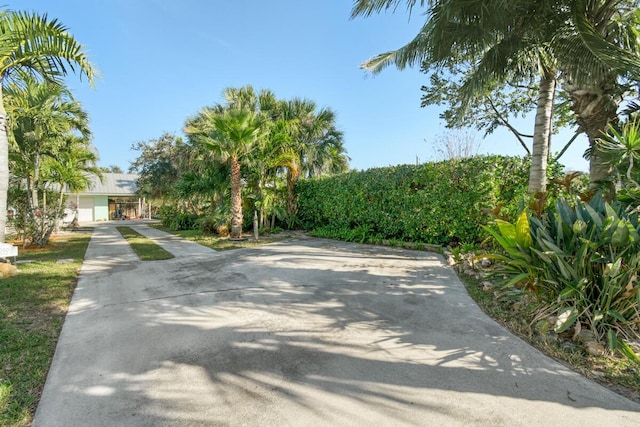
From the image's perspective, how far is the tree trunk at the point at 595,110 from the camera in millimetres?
5129

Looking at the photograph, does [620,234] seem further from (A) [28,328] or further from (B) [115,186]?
(B) [115,186]

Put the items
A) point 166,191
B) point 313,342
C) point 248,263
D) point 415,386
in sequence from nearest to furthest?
point 415,386 < point 313,342 < point 248,263 < point 166,191

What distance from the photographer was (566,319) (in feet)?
9.12

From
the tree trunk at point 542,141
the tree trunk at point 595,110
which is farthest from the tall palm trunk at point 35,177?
the tree trunk at point 595,110

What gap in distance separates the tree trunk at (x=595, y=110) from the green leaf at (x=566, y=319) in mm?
3650

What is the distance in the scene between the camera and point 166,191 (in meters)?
22.3

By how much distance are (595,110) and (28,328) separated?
31.4 ft

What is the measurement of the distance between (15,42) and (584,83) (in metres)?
10.7

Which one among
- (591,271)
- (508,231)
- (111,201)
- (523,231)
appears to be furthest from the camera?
(111,201)

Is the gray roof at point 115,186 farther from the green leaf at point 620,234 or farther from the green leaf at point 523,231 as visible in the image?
the green leaf at point 620,234

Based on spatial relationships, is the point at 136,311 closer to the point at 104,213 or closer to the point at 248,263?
the point at 248,263

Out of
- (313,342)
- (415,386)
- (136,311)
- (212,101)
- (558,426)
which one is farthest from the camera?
(212,101)

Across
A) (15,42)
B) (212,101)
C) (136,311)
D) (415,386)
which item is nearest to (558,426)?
(415,386)

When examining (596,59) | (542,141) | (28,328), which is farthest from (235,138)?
(596,59)
